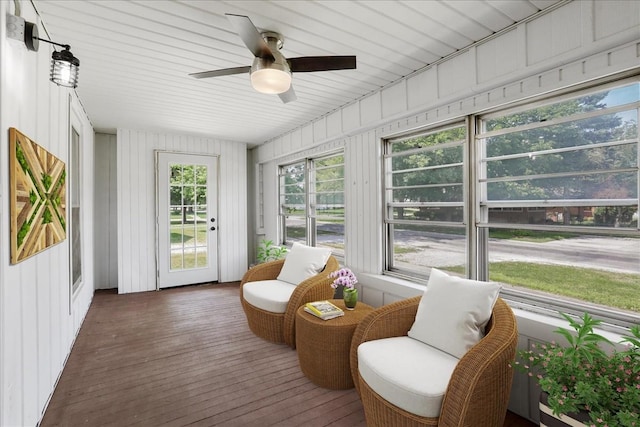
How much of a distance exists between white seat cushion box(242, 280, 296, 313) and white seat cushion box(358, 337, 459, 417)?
3.95 feet

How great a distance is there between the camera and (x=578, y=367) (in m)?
1.38

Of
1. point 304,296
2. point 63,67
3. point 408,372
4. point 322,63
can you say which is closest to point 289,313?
point 304,296

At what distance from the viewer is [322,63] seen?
81.0 inches

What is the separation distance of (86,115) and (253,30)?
11.8 ft

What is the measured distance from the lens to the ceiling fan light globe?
1.96 metres

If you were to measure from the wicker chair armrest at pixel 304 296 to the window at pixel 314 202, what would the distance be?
3.73 feet

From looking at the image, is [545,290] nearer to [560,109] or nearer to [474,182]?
[474,182]

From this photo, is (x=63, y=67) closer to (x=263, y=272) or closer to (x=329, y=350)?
(x=329, y=350)

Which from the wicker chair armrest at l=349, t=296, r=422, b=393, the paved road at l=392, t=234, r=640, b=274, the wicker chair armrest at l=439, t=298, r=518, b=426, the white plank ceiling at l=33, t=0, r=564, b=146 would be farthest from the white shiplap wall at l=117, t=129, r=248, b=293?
the wicker chair armrest at l=439, t=298, r=518, b=426

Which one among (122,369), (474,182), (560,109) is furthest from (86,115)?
(560,109)

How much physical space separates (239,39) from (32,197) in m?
1.61

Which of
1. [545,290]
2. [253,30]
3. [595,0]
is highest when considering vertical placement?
[595,0]

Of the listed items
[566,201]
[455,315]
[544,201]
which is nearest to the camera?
[455,315]

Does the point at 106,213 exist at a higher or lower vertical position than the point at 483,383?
higher
